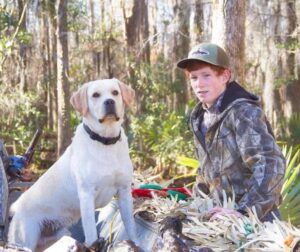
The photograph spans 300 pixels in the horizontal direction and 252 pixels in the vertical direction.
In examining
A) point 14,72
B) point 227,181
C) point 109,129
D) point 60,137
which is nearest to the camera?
point 227,181

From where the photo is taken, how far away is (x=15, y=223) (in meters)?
4.61

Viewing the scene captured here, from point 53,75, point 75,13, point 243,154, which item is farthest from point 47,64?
point 243,154

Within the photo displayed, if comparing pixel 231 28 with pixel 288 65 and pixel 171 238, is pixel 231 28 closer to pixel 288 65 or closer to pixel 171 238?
pixel 171 238

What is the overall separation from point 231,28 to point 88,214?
3078 millimetres

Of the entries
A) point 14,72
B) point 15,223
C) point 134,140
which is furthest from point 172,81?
point 15,223

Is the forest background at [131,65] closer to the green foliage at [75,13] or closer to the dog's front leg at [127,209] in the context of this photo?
the green foliage at [75,13]

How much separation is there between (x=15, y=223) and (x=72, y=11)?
45.6 feet

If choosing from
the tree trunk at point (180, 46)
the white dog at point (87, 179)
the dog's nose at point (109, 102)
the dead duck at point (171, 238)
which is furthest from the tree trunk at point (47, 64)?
the dead duck at point (171, 238)

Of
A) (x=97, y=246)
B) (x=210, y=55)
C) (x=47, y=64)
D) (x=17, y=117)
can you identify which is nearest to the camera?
(x=97, y=246)

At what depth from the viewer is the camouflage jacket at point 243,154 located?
12.0 ft

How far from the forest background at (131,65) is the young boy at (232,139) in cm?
1107

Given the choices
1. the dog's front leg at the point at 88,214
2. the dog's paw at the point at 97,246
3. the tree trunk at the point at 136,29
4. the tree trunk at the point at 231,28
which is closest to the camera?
the dog's paw at the point at 97,246

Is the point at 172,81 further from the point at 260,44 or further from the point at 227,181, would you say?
the point at 227,181

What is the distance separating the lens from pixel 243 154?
12.4 ft
